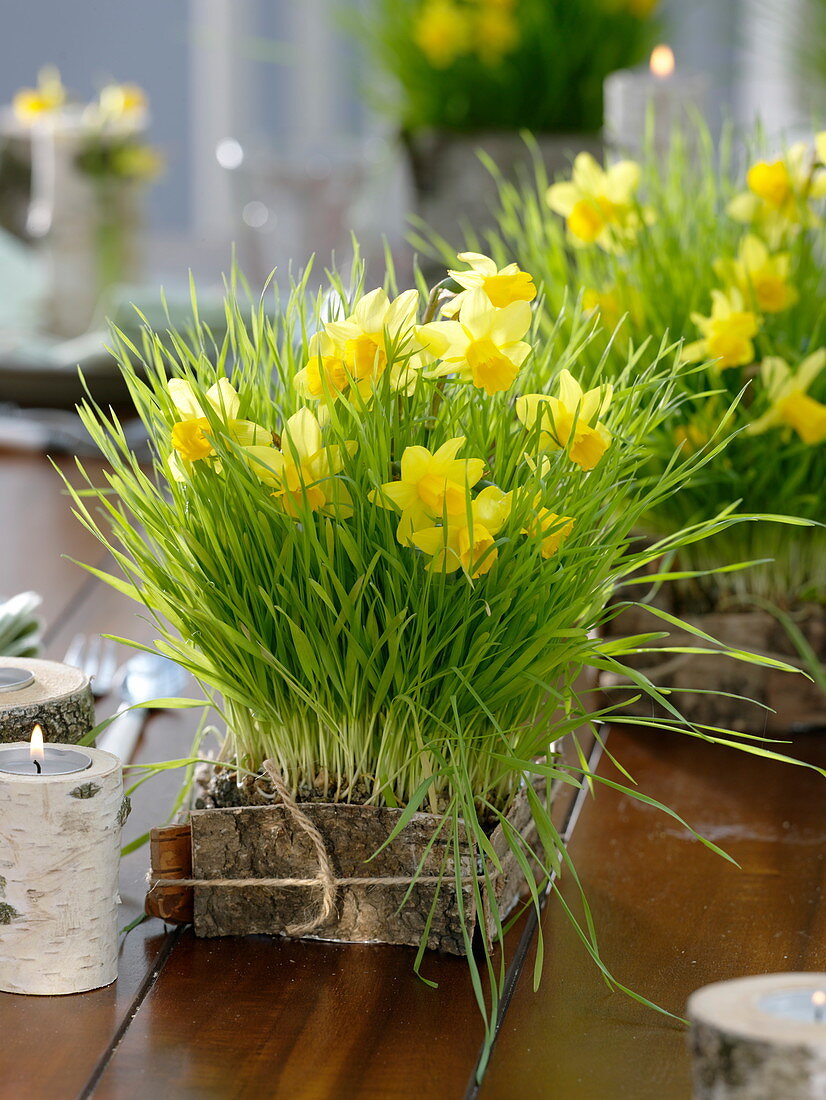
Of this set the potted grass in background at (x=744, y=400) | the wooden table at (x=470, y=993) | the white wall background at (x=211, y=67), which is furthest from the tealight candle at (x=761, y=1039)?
the white wall background at (x=211, y=67)

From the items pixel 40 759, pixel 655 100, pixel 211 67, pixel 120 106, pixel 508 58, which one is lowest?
pixel 40 759

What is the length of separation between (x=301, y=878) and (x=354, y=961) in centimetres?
4

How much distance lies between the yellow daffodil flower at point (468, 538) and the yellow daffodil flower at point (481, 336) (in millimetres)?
47

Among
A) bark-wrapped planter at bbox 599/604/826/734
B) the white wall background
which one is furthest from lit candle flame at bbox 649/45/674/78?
the white wall background

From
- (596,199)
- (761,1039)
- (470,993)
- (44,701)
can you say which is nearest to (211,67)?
(596,199)

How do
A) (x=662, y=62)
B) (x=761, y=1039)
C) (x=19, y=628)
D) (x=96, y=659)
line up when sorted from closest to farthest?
(x=761, y=1039), (x=19, y=628), (x=96, y=659), (x=662, y=62)

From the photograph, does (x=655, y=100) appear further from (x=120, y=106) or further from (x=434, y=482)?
(x=434, y=482)

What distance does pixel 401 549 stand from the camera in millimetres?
562

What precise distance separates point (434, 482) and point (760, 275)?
369 mm

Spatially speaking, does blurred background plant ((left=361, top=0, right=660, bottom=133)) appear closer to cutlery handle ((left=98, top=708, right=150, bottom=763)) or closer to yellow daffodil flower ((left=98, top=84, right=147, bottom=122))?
yellow daffodil flower ((left=98, top=84, right=147, bottom=122))

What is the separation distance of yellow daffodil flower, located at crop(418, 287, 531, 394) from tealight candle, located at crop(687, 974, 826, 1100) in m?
0.24

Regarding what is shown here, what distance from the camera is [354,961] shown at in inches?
22.8

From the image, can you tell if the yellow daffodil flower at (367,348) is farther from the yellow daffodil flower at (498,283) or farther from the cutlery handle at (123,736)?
the cutlery handle at (123,736)

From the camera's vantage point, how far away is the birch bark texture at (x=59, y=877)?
53 centimetres
